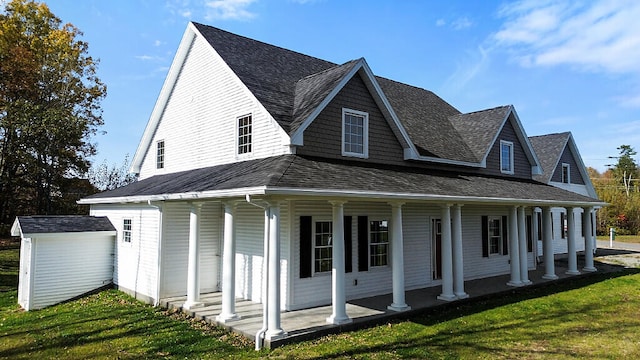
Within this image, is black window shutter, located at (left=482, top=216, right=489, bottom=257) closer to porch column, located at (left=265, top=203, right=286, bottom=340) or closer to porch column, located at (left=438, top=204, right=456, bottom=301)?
porch column, located at (left=438, top=204, right=456, bottom=301)

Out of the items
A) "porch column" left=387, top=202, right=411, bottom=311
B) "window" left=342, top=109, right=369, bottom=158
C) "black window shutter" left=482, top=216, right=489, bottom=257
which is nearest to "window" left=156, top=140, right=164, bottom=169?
"window" left=342, top=109, right=369, bottom=158

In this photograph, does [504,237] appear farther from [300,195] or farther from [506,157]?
[300,195]

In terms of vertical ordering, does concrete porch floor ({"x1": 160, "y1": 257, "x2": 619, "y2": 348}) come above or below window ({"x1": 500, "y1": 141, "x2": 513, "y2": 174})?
below

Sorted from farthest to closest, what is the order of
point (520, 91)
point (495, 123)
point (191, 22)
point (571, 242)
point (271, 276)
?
point (520, 91)
point (495, 123)
point (571, 242)
point (191, 22)
point (271, 276)

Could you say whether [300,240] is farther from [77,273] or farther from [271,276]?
[77,273]

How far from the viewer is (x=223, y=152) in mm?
13148

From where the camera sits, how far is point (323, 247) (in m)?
11.0

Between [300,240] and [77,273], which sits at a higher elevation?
[300,240]

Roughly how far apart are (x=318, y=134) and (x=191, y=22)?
23.8 ft

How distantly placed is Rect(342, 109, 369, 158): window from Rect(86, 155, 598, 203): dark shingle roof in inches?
21.1

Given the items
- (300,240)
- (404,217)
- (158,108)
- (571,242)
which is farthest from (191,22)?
(571,242)

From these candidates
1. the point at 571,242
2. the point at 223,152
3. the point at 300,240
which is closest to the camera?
the point at 300,240

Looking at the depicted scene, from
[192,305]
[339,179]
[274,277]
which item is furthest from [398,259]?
[192,305]

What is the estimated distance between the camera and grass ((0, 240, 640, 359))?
7680 mm
